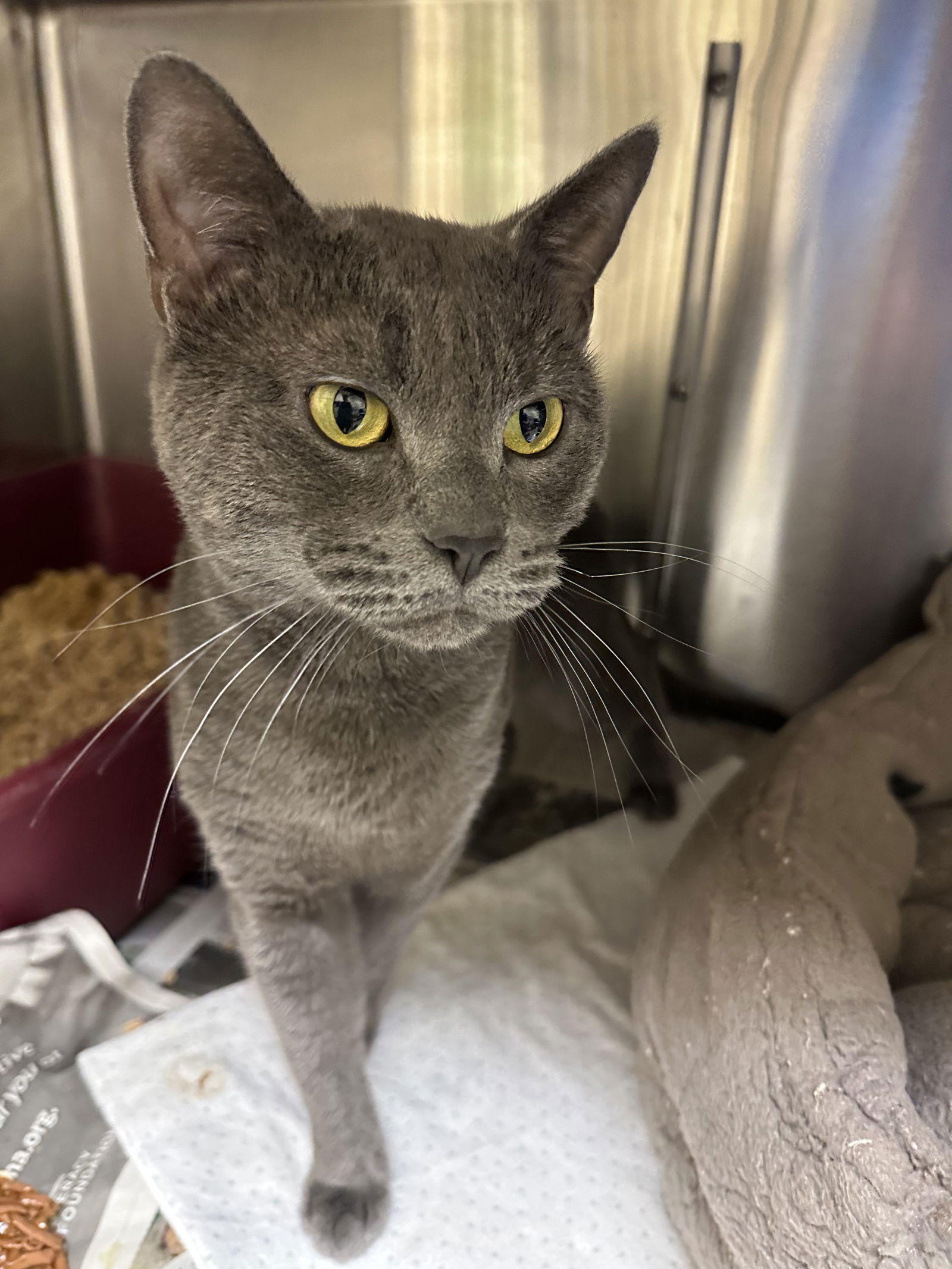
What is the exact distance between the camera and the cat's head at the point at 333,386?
53cm

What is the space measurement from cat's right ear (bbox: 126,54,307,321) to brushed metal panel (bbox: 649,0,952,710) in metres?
0.58

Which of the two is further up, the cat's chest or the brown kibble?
the cat's chest

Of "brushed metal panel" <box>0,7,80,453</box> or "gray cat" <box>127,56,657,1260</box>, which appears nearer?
"gray cat" <box>127,56,657,1260</box>

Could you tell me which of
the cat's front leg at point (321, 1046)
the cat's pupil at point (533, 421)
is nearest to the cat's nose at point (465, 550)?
the cat's pupil at point (533, 421)

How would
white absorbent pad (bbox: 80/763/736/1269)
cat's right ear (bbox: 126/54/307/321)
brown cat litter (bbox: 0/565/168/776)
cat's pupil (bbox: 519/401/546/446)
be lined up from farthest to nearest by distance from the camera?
brown cat litter (bbox: 0/565/168/776)
white absorbent pad (bbox: 80/763/736/1269)
cat's pupil (bbox: 519/401/546/446)
cat's right ear (bbox: 126/54/307/321)

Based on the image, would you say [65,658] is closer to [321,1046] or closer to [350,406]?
[321,1046]

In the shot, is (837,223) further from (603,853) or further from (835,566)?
(603,853)

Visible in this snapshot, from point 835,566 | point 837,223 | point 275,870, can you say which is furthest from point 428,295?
point 835,566

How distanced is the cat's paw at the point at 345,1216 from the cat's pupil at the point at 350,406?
1.95 feet

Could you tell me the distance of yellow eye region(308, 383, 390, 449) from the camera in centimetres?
55

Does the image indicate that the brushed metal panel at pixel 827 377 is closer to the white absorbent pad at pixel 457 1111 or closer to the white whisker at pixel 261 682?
the white absorbent pad at pixel 457 1111

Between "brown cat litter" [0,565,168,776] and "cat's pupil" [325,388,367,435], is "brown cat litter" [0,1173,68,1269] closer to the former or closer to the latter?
"brown cat litter" [0,565,168,776]

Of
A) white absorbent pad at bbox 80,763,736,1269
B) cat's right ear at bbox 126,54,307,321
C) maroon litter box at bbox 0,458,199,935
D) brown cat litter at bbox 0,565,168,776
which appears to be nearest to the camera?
cat's right ear at bbox 126,54,307,321

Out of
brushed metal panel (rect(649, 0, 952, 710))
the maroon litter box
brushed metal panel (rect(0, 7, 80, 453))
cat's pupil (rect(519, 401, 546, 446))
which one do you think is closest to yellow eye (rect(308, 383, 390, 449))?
cat's pupil (rect(519, 401, 546, 446))
